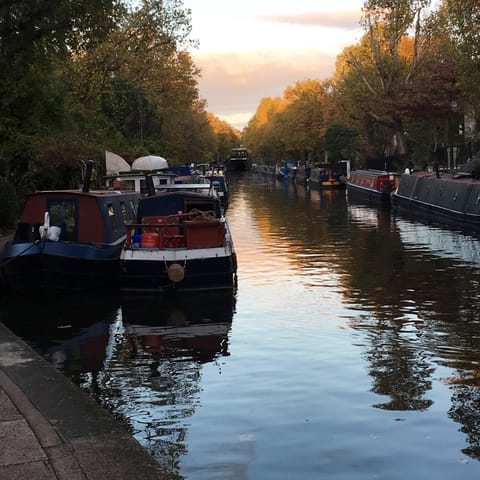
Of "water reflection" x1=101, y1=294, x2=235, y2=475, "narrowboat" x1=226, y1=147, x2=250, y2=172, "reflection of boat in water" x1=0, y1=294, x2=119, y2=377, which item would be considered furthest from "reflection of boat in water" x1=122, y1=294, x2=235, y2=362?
"narrowboat" x1=226, y1=147, x2=250, y2=172

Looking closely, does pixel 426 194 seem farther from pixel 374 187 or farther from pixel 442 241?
pixel 374 187

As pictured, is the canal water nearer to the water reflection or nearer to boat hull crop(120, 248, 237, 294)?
the water reflection

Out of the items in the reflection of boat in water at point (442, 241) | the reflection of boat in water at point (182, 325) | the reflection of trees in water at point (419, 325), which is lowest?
the reflection of boat in water at point (182, 325)

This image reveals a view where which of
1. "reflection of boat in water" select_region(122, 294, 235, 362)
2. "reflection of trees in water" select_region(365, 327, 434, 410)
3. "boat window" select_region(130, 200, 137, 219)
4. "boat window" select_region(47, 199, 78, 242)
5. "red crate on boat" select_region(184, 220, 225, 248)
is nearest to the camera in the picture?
"reflection of trees in water" select_region(365, 327, 434, 410)

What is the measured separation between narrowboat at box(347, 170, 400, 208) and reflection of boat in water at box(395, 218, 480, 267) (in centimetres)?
1595

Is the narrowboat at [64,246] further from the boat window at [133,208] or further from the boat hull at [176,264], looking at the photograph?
the boat window at [133,208]

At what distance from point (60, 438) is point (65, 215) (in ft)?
44.1

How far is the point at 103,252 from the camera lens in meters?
19.3

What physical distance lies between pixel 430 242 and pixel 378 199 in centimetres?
2440

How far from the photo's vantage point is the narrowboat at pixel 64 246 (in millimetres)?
18500

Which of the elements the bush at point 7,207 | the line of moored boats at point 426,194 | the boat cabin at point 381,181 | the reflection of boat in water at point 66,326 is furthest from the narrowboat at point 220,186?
the reflection of boat in water at point 66,326

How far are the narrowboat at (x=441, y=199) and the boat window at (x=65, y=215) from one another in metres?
17.9

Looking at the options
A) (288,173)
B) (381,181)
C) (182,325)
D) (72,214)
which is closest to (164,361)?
(182,325)

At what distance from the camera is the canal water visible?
805cm
